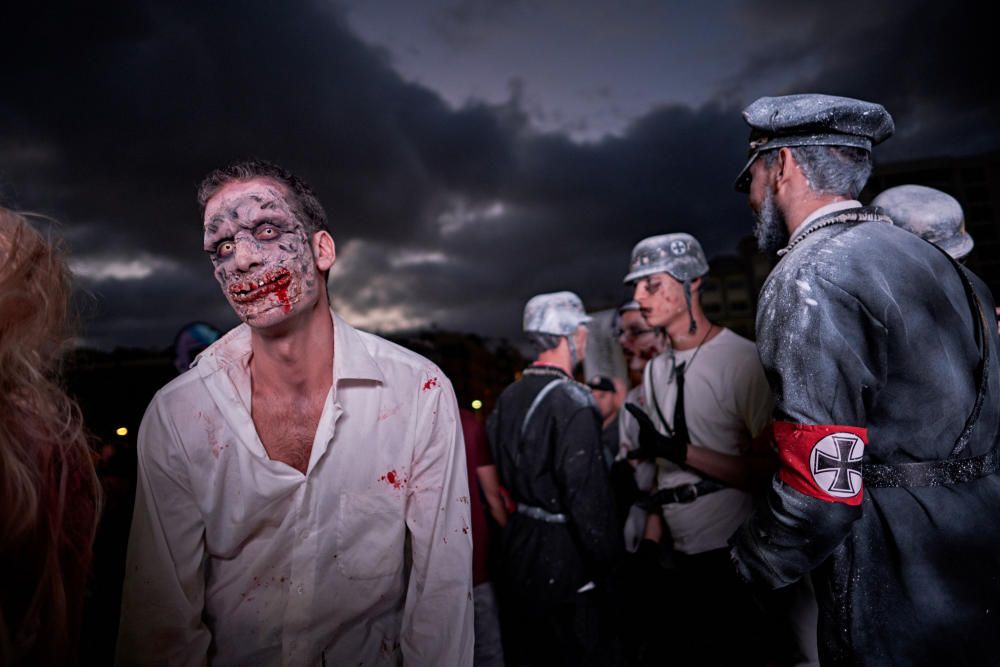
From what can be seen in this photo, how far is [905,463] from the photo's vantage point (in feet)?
5.98

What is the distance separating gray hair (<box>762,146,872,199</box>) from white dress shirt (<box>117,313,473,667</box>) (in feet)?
6.10

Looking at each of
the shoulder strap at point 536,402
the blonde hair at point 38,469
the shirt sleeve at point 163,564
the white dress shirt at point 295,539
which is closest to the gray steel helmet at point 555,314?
the shoulder strap at point 536,402

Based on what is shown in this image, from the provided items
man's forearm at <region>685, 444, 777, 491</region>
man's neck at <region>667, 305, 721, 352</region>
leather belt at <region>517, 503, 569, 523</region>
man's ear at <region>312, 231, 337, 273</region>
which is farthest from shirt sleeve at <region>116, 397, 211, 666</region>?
man's neck at <region>667, 305, 721, 352</region>

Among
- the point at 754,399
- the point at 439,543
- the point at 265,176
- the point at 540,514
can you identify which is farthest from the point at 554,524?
the point at 265,176

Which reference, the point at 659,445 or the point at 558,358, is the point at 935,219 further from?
the point at 558,358

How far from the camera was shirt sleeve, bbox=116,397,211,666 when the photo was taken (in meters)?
1.74

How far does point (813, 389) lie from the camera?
177cm

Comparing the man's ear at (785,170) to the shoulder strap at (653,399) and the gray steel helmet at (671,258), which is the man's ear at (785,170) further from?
the shoulder strap at (653,399)

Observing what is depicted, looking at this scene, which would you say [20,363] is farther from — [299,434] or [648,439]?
[648,439]

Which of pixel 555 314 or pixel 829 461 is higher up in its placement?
pixel 555 314

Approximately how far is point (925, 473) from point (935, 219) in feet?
7.47

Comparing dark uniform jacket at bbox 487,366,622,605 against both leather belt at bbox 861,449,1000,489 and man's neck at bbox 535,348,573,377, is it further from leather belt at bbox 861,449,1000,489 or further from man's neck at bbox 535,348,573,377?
leather belt at bbox 861,449,1000,489

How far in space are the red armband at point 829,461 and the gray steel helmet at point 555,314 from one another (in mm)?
2484

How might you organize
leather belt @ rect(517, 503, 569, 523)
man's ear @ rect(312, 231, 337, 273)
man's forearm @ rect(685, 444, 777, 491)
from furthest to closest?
leather belt @ rect(517, 503, 569, 523)
man's forearm @ rect(685, 444, 777, 491)
man's ear @ rect(312, 231, 337, 273)
